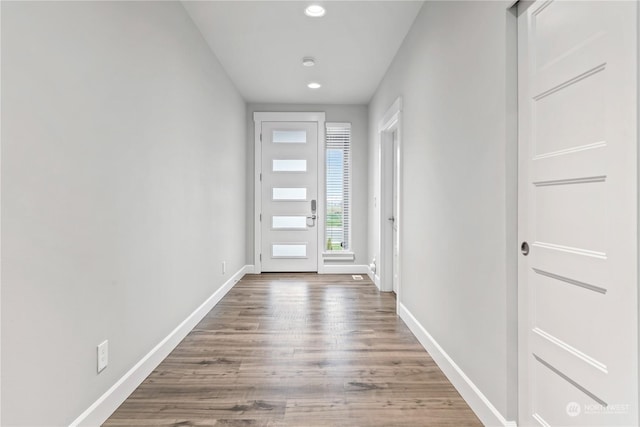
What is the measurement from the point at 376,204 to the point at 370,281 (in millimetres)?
1095

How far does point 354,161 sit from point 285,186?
1.12 metres

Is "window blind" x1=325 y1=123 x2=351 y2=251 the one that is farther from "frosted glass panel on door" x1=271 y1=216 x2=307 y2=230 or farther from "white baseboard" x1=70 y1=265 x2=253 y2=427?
"white baseboard" x1=70 y1=265 x2=253 y2=427

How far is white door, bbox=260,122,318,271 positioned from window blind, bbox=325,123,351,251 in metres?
0.22

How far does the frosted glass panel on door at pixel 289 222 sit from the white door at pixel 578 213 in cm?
411

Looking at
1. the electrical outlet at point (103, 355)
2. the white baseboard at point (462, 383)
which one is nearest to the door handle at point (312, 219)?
the white baseboard at point (462, 383)

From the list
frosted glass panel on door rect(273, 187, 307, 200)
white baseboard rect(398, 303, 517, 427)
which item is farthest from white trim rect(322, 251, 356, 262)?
white baseboard rect(398, 303, 517, 427)

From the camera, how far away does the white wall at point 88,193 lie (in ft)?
3.97

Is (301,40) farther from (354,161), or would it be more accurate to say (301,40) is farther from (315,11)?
(354,161)

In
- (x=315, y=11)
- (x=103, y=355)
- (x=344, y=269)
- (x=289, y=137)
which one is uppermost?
(x=315, y=11)

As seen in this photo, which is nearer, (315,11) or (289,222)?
(315,11)

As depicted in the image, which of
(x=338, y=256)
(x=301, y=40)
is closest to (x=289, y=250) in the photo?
(x=338, y=256)

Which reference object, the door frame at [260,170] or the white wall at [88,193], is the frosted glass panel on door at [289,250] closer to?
the door frame at [260,170]

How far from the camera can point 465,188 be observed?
196 cm

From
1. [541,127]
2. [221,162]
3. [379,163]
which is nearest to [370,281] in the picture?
[379,163]
